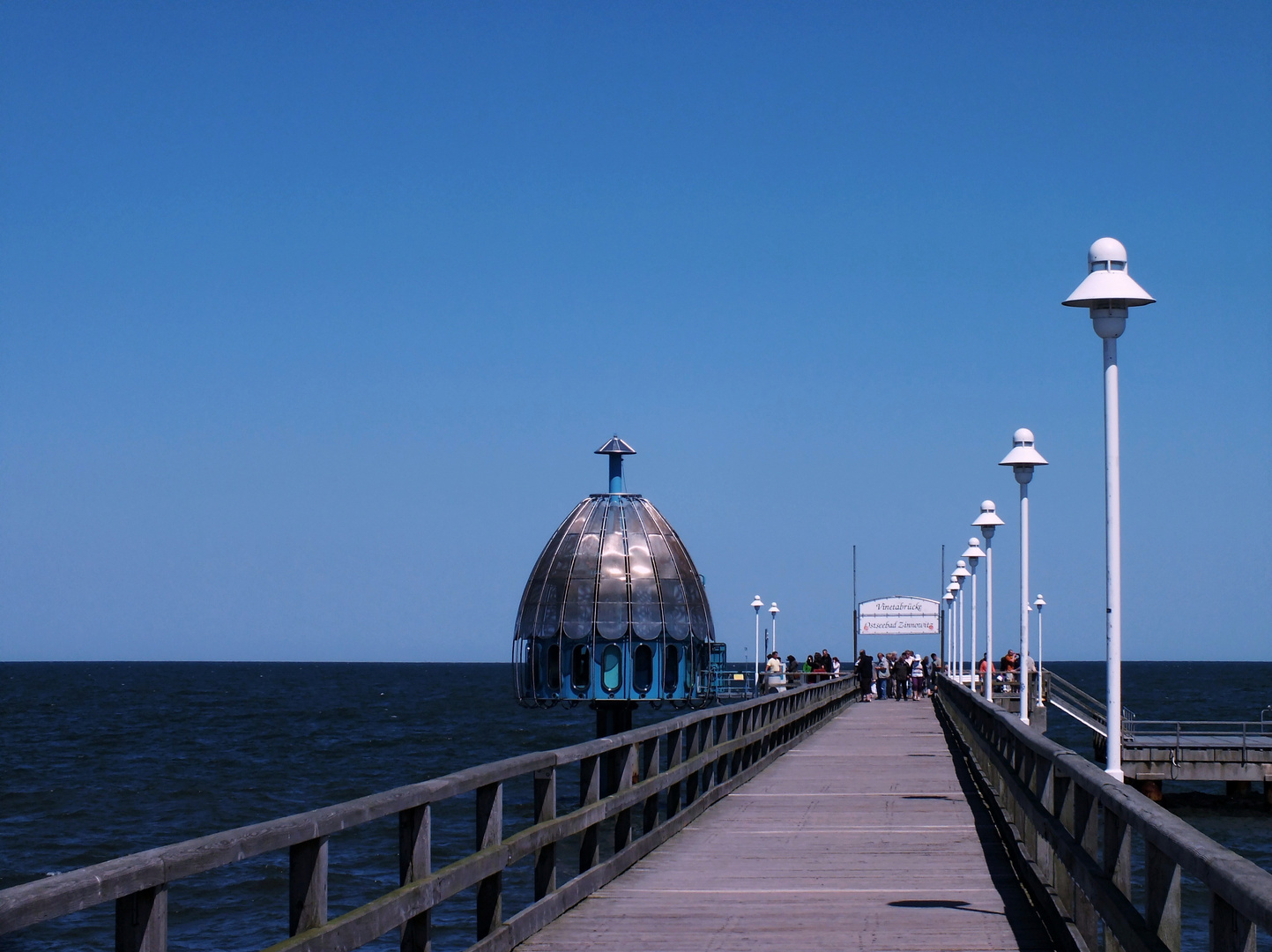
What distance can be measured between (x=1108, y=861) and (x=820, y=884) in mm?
4153

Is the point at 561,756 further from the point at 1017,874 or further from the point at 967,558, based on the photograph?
the point at 967,558

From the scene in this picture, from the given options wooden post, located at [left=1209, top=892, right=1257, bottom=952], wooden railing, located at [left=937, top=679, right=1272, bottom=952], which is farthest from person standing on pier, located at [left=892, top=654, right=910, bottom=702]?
wooden post, located at [left=1209, top=892, right=1257, bottom=952]

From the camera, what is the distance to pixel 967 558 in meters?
42.6

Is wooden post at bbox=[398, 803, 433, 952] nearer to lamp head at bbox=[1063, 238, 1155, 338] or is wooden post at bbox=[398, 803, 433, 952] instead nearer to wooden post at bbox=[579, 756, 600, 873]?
wooden post at bbox=[579, 756, 600, 873]

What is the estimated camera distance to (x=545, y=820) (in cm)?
895

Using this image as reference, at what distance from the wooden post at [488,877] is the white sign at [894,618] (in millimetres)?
60304

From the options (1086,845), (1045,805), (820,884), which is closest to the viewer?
(1086,845)

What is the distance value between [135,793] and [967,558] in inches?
1037

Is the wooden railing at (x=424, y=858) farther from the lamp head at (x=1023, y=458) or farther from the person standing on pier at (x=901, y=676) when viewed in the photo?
the person standing on pier at (x=901, y=676)

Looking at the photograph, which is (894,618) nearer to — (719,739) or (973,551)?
(973,551)

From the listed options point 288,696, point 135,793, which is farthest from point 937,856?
point 288,696

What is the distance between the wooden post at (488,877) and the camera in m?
7.86

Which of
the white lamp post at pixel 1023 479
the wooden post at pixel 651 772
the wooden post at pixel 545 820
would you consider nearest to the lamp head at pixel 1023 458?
the white lamp post at pixel 1023 479

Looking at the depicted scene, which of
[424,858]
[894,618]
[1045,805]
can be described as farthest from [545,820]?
[894,618]
